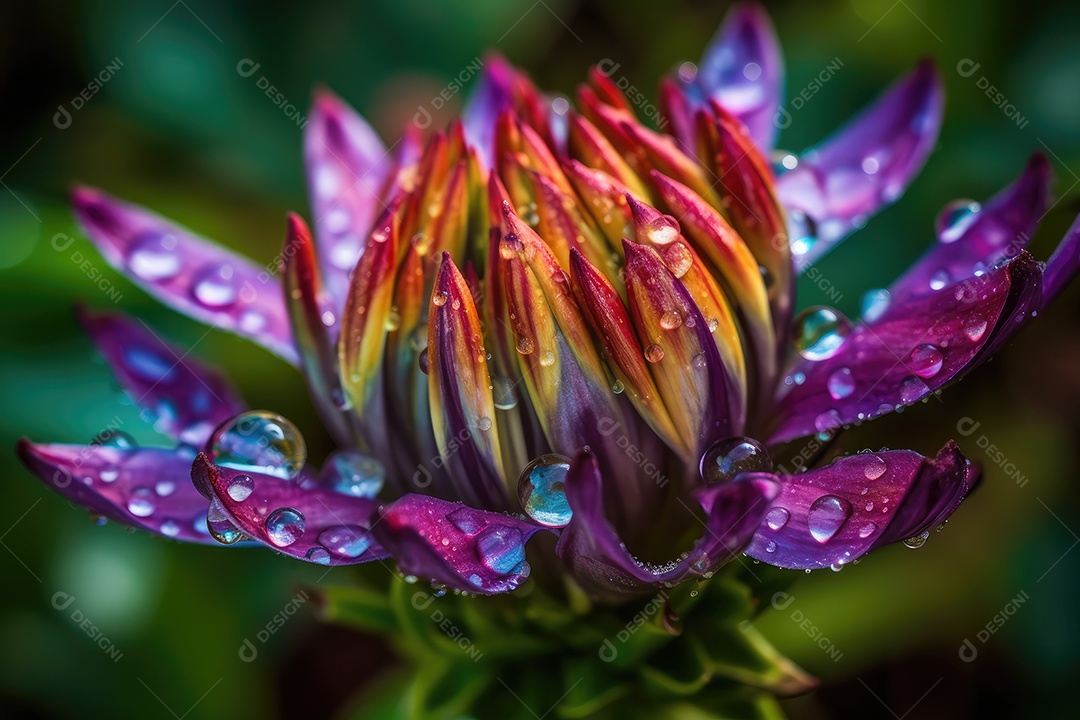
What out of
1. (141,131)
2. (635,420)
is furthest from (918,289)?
(141,131)

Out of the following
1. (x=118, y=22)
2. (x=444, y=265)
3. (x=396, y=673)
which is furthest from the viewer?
(x=118, y=22)

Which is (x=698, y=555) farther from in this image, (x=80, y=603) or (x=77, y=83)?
(x=77, y=83)

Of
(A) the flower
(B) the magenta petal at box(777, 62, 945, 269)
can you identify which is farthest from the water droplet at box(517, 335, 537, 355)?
(B) the magenta petal at box(777, 62, 945, 269)

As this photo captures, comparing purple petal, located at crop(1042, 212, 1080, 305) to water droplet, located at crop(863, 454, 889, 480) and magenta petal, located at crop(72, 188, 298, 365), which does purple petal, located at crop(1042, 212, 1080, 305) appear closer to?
water droplet, located at crop(863, 454, 889, 480)

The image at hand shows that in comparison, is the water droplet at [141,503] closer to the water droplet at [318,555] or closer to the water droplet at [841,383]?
the water droplet at [318,555]

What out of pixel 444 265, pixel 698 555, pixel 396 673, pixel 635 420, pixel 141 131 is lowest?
pixel 396 673

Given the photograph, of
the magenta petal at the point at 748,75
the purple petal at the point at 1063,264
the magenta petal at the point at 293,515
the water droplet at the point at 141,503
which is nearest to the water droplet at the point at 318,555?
the magenta petal at the point at 293,515

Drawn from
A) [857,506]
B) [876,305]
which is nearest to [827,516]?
[857,506]
